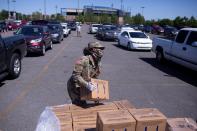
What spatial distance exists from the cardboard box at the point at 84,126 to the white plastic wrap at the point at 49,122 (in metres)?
0.23

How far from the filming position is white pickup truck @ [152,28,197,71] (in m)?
10.8

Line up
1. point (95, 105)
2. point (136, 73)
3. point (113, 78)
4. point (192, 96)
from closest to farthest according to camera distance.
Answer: point (95, 105), point (192, 96), point (113, 78), point (136, 73)

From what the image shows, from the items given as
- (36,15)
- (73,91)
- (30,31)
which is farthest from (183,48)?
(36,15)

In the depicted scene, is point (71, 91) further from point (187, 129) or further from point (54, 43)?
point (54, 43)

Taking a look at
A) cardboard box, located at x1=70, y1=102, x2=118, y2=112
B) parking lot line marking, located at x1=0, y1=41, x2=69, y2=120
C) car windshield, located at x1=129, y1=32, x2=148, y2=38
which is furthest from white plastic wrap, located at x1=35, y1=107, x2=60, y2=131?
car windshield, located at x1=129, y1=32, x2=148, y2=38

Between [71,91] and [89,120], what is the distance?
2.95 ft

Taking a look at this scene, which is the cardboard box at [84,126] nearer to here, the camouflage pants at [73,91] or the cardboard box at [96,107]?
the cardboard box at [96,107]

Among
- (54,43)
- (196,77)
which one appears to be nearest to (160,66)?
(196,77)

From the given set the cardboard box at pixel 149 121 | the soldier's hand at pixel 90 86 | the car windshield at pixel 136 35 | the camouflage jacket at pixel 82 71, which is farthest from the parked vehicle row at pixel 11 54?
the car windshield at pixel 136 35

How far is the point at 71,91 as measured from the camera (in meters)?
4.54

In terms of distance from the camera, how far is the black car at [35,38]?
52.6 ft

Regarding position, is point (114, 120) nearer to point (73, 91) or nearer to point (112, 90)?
point (73, 91)

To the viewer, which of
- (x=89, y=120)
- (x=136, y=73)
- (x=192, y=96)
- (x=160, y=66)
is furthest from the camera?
(x=160, y=66)

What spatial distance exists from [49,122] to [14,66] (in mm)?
6749
